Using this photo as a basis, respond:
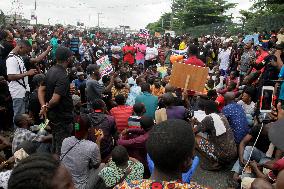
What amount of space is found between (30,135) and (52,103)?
0.83m

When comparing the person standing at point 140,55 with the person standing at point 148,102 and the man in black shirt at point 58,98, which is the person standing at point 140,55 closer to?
the person standing at point 148,102

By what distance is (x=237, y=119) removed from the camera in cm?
630

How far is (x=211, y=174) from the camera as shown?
20.3 feet

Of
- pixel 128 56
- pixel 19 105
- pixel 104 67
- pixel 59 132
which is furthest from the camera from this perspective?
pixel 128 56

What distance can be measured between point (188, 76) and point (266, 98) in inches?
53.4

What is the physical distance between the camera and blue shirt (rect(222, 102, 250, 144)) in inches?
248

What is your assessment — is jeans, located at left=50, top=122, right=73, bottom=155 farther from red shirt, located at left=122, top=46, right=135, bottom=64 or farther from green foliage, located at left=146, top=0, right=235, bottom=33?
green foliage, located at left=146, top=0, right=235, bottom=33

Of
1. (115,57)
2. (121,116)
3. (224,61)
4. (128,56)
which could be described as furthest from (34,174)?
(128,56)

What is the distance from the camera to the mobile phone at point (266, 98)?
212 inches

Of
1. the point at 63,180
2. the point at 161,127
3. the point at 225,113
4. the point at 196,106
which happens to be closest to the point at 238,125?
the point at 225,113

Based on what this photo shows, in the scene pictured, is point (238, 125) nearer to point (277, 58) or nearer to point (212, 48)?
point (277, 58)

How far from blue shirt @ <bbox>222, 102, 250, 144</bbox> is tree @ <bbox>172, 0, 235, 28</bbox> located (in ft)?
121

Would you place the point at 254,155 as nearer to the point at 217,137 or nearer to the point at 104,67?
the point at 217,137

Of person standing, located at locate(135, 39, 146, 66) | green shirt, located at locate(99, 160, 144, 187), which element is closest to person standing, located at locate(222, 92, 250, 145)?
Answer: green shirt, located at locate(99, 160, 144, 187)
